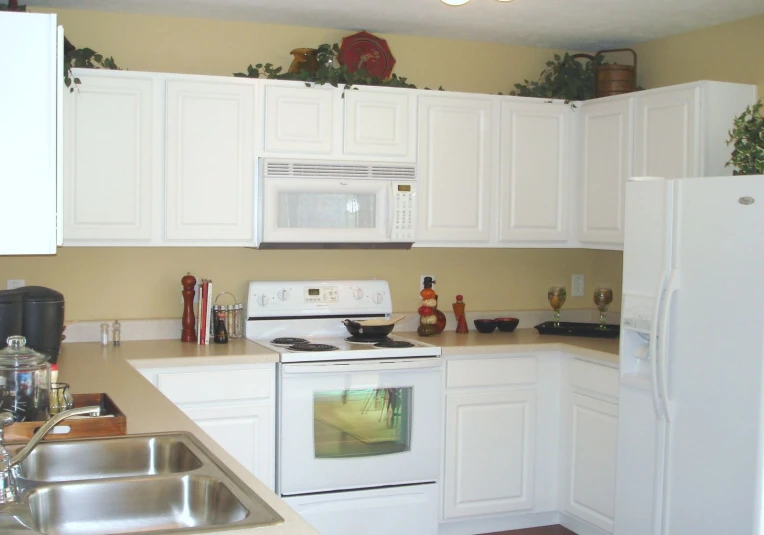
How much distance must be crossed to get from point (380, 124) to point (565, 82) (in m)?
1.04

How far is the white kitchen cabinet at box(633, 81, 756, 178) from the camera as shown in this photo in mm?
3723

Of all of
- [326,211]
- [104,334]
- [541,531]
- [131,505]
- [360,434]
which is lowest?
[541,531]

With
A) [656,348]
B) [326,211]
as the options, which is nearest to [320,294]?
[326,211]

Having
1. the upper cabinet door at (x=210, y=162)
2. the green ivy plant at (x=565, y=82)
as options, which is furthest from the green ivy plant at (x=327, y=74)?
the green ivy plant at (x=565, y=82)

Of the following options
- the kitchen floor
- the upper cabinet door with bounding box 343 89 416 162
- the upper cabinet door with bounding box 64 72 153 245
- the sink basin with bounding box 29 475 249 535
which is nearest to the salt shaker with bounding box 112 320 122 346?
the upper cabinet door with bounding box 64 72 153 245

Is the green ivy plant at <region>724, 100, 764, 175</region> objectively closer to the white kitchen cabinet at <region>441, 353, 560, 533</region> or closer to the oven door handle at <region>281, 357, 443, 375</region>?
the white kitchen cabinet at <region>441, 353, 560, 533</region>

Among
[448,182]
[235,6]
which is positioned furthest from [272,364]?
[235,6]

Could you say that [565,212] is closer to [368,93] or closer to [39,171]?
[368,93]

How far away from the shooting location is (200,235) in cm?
385

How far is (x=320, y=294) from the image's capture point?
14.1 ft

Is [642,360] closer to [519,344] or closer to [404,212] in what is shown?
[519,344]

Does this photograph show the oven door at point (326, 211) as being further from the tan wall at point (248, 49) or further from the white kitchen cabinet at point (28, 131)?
the white kitchen cabinet at point (28, 131)

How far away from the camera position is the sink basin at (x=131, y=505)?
1.72m

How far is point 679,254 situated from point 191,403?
1981 mm
